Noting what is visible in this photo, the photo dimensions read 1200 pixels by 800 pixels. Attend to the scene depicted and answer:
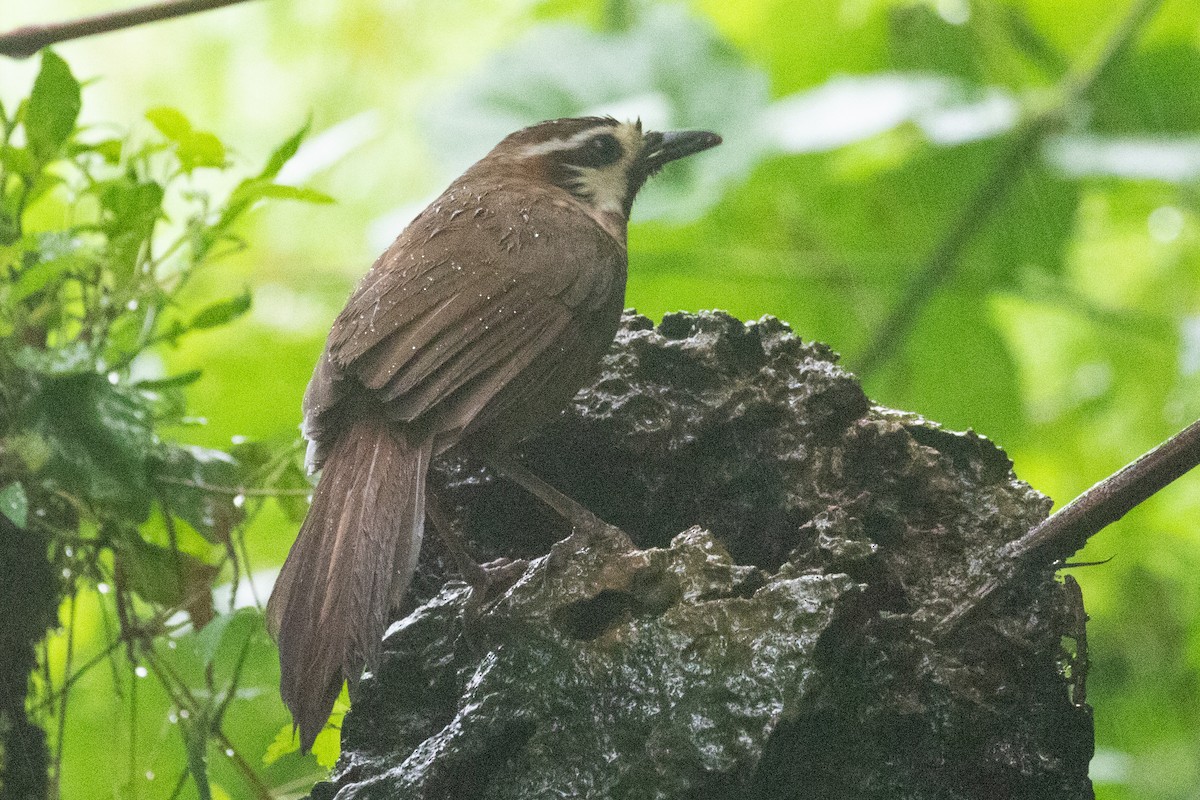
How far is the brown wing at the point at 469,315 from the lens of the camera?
1871mm

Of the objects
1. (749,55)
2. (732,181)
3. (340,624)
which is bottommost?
(340,624)

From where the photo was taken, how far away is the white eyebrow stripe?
2.65m

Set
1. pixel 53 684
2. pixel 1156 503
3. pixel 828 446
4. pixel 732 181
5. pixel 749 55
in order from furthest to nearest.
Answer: pixel 749 55 → pixel 1156 503 → pixel 732 181 → pixel 53 684 → pixel 828 446

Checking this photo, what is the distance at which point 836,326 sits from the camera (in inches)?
163

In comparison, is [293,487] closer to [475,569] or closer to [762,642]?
[475,569]

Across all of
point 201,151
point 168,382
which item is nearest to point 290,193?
point 201,151

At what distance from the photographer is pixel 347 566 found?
65.0 inches

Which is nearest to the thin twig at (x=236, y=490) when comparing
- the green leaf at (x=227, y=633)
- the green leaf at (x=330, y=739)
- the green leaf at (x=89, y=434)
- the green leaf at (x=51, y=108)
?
the green leaf at (x=89, y=434)

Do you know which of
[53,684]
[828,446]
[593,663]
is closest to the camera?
[593,663]

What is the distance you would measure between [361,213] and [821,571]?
3.55 m

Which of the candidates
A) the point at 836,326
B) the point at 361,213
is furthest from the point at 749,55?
the point at 361,213

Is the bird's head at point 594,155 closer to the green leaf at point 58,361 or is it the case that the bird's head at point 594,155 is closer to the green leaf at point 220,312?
the green leaf at point 220,312

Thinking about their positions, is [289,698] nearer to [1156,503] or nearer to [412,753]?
[412,753]

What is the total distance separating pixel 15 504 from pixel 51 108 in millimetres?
749
